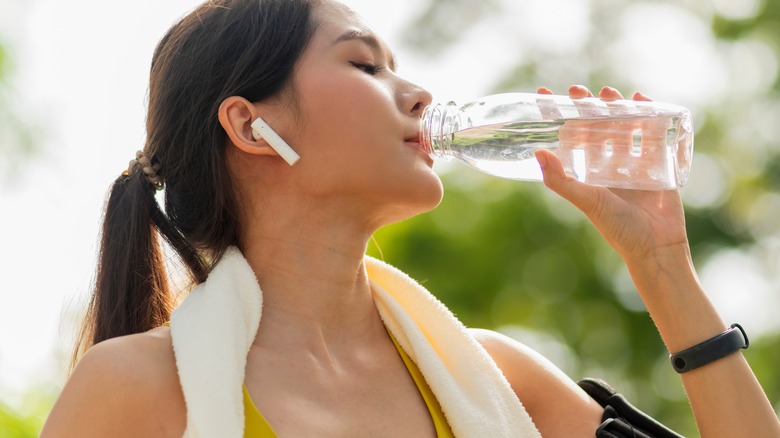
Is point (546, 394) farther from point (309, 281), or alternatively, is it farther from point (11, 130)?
point (11, 130)

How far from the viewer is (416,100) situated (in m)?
2.83

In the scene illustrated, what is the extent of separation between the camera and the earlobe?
282 cm

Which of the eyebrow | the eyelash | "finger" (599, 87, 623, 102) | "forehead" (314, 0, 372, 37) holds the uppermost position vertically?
"forehead" (314, 0, 372, 37)

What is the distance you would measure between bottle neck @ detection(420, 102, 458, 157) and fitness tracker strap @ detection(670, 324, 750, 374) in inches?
27.8

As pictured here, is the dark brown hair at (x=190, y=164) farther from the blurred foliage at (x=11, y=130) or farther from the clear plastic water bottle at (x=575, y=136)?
the blurred foliage at (x=11, y=130)

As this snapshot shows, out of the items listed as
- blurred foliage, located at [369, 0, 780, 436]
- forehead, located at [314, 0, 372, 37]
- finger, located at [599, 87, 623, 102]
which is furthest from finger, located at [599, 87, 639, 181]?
blurred foliage, located at [369, 0, 780, 436]

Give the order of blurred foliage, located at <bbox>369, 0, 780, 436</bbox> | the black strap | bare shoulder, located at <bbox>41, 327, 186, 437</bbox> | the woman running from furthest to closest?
blurred foliage, located at <bbox>369, 0, 780, 436</bbox>, the black strap, the woman, bare shoulder, located at <bbox>41, 327, 186, 437</bbox>

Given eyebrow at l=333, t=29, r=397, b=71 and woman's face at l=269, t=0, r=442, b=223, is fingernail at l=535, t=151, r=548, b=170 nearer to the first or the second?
woman's face at l=269, t=0, r=442, b=223

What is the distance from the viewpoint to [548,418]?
9.46ft

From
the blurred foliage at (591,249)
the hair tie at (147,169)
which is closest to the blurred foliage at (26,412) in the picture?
the blurred foliage at (591,249)

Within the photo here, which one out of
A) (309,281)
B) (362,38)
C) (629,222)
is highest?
(362,38)

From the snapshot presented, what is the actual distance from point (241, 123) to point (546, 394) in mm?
940

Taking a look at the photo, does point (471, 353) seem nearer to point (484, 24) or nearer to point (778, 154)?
point (778, 154)

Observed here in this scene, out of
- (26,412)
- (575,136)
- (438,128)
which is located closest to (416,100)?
(438,128)
